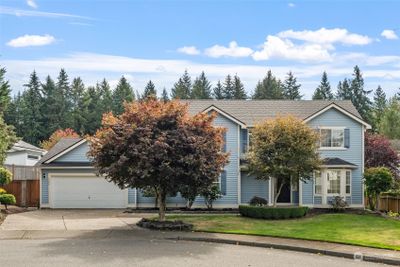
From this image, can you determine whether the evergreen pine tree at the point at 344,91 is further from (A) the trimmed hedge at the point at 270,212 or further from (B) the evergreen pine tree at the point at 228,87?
(A) the trimmed hedge at the point at 270,212

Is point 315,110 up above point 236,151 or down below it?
above

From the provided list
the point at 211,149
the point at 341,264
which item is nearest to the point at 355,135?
the point at 211,149

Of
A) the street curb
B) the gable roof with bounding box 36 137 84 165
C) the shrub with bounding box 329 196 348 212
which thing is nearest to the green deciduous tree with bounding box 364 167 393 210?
the shrub with bounding box 329 196 348 212

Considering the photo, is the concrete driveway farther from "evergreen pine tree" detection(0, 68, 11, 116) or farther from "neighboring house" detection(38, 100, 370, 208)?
"evergreen pine tree" detection(0, 68, 11, 116)

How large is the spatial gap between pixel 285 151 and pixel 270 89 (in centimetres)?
6902

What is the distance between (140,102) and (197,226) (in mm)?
5754

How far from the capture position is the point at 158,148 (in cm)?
2056

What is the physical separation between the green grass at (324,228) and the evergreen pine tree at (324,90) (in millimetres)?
73633

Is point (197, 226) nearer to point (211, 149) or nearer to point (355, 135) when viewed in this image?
point (211, 149)

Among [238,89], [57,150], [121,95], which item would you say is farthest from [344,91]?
[57,150]

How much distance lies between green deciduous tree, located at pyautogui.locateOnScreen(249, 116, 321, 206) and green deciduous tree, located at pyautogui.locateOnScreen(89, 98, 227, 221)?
17.6 ft

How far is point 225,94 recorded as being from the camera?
100 m

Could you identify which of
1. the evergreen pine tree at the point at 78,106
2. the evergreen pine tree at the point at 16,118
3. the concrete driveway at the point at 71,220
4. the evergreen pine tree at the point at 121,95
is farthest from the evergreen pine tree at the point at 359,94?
the concrete driveway at the point at 71,220

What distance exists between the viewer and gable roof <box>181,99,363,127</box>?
3414 cm
